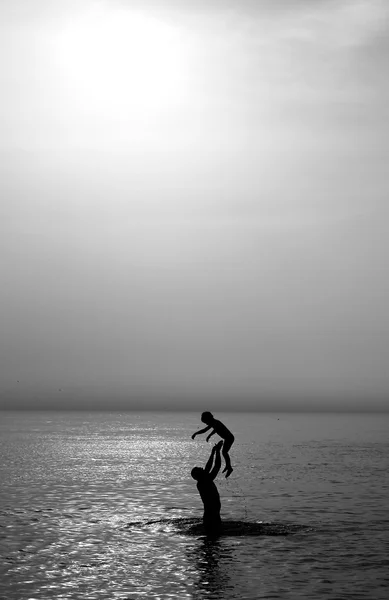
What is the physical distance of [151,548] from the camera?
80.2 feet

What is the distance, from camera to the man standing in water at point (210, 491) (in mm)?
26797

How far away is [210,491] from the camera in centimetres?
2683

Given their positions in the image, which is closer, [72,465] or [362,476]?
[362,476]

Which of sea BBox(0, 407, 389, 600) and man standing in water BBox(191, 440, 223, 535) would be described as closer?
sea BBox(0, 407, 389, 600)

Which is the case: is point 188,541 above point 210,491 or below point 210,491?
below

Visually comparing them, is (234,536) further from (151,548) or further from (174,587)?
(174,587)

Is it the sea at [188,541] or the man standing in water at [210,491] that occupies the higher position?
the man standing in water at [210,491]

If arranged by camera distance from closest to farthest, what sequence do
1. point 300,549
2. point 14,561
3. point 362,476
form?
point 14,561
point 300,549
point 362,476

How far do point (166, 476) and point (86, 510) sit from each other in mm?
21915

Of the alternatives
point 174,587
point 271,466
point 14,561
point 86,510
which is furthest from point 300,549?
point 271,466

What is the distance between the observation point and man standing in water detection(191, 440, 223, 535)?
26797 millimetres

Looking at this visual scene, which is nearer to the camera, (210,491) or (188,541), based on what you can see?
(188,541)

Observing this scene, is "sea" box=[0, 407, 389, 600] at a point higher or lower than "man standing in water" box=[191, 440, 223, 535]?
lower

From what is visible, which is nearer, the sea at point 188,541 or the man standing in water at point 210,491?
the sea at point 188,541
